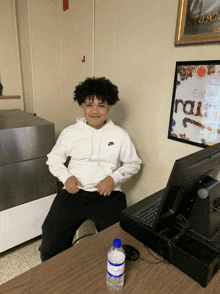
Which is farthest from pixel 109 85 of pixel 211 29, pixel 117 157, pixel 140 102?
pixel 211 29

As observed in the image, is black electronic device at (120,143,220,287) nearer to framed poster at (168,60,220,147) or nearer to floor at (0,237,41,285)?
framed poster at (168,60,220,147)

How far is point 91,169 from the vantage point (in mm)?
1615

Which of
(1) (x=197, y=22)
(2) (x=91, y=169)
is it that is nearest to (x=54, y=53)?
(2) (x=91, y=169)

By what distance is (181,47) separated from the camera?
1396mm

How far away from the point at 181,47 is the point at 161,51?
0.49ft

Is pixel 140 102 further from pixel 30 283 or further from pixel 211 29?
pixel 30 283

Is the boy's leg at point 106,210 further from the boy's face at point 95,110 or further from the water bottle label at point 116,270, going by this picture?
the water bottle label at point 116,270

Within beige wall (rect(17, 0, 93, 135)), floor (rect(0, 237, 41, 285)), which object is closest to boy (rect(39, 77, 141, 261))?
floor (rect(0, 237, 41, 285))

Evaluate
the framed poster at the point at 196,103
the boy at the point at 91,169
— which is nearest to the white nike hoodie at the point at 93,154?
the boy at the point at 91,169

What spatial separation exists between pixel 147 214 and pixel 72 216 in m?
0.58

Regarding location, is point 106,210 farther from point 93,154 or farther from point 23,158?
point 23,158

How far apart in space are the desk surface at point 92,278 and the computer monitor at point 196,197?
17 cm

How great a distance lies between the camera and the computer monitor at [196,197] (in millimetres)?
834

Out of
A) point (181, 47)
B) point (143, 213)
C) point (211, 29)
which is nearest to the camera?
point (143, 213)
